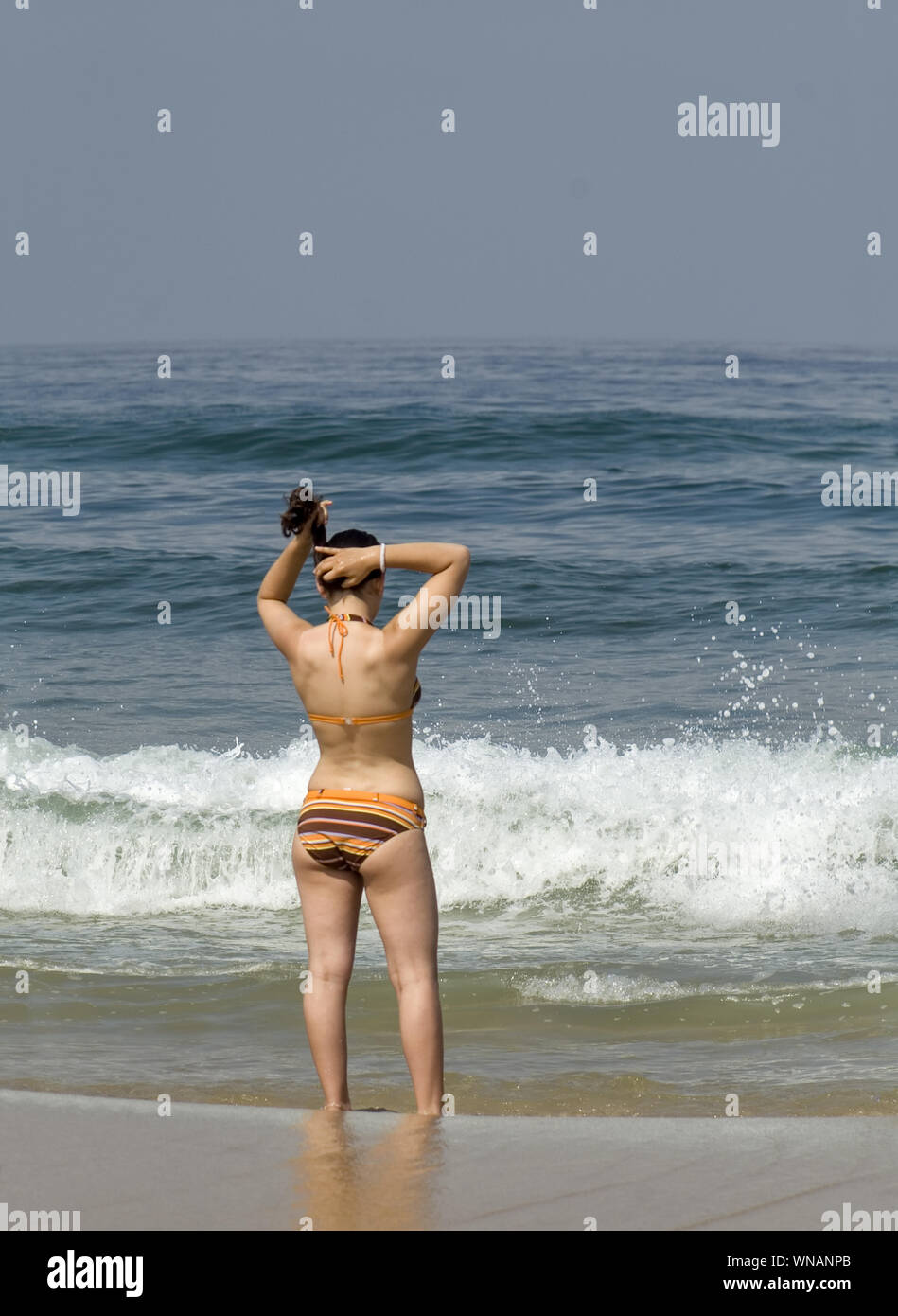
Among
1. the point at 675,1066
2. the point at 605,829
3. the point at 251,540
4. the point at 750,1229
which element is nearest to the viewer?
the point at 750,1229

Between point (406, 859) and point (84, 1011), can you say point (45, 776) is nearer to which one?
point (84, 1011)

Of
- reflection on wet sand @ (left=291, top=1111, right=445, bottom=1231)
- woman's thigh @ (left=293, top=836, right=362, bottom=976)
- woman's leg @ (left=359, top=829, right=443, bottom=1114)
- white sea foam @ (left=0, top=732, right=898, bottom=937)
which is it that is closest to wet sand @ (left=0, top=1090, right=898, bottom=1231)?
reflection on wet sand @ (left=291, top=1111, right=445, bottom=1231)

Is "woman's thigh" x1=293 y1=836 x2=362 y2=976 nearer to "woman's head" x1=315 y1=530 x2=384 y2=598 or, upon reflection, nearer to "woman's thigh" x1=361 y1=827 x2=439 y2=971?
"woman's thigh" x1=361 y1=827 x2=439 y2=971

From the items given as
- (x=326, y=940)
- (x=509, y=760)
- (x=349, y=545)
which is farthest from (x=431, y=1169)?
(x=509, y=760)

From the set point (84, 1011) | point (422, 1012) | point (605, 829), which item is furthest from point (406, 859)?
point (605, 829)

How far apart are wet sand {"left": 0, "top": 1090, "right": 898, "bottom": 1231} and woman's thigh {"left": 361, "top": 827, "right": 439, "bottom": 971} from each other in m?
0.46

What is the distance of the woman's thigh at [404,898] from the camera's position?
392 cm

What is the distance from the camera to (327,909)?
4.03 metres

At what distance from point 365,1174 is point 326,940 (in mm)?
779

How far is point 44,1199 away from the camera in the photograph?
10.8 ft

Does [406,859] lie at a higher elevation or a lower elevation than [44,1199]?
higher

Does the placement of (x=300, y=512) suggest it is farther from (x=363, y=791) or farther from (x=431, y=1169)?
(x=431, y=1169)

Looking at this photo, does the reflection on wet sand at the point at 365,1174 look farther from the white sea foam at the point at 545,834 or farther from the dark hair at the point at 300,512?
the white sea foam at the point at 545,834
